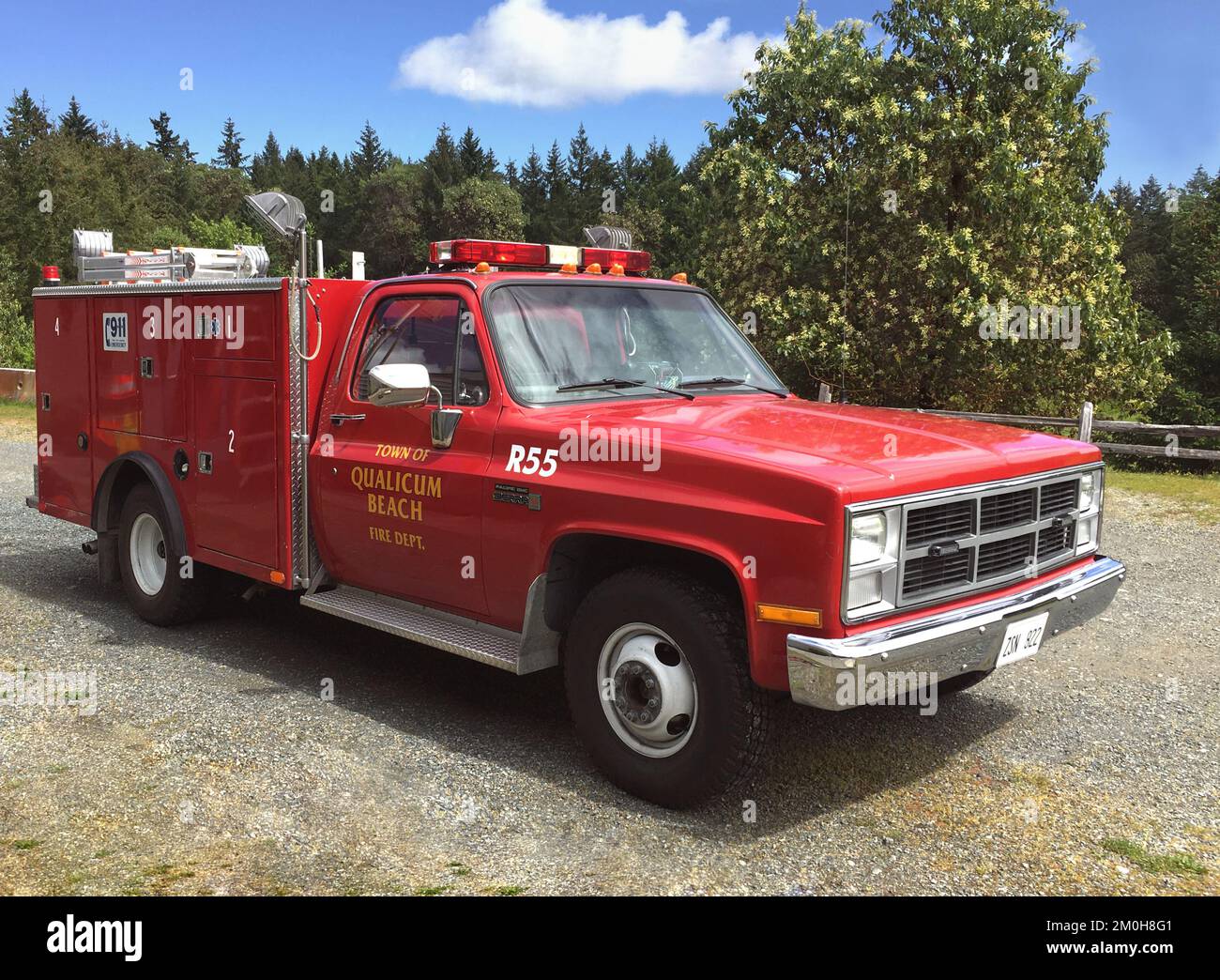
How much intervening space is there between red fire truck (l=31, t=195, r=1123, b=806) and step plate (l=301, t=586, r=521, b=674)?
2 centimetres

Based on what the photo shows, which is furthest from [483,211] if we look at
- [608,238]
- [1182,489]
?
[608,238]

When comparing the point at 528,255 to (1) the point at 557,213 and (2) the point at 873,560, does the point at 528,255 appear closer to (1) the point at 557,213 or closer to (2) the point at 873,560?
(2) the point at 873,560

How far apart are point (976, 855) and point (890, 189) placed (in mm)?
19021

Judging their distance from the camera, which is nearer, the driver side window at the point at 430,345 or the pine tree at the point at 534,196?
the driver side window at the point at 430,345

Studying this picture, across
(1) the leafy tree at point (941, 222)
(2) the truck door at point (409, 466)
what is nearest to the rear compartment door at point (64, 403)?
(2) the truck door at point (409, 466)

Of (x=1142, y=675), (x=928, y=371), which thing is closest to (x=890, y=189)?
(x=928, y=371)

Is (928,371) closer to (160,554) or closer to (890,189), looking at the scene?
(890,189)

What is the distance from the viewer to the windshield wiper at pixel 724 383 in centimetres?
530

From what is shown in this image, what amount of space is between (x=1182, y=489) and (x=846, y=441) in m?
12.0

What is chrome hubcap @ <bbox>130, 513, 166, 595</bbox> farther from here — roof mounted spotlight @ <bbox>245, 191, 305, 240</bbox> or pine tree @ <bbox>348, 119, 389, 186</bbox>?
pine tree @ <bbox>348, 119, 389, 186</bbox>

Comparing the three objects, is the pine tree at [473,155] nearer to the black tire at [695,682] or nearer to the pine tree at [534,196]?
the pine tree at [534,196]

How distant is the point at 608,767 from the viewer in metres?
4.49

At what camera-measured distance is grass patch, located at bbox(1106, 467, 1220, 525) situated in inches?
495

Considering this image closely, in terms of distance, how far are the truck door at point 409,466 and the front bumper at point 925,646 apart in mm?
1700
